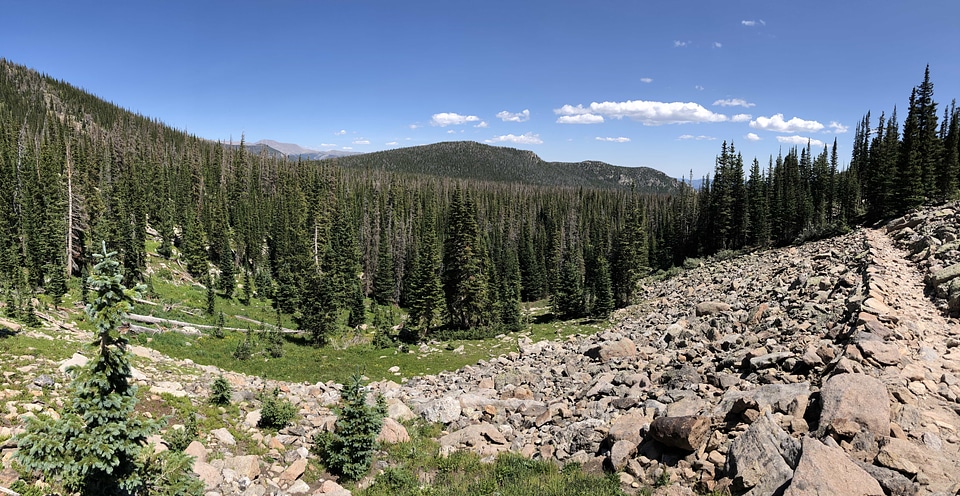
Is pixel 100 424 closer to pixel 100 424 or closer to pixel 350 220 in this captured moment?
pixel 100 424

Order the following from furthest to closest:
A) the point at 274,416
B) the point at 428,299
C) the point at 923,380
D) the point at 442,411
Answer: the point at 428,299 < the point at 442,411 < the point at 274,416 < the point at 923,380

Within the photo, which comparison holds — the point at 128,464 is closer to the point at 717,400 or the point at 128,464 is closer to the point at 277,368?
the point at 717,400

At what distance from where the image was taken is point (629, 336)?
30.7 m

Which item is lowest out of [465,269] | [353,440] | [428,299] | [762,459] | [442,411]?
[428,299]

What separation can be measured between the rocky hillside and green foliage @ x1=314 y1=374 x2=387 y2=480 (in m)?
0.74

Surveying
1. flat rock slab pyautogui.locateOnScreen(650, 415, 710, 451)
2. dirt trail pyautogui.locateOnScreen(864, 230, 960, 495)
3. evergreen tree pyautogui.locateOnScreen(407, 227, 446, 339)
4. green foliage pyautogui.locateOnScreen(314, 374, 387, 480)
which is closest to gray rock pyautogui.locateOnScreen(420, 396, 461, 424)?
green foliage pyautogui.locateOnScreen(314, 374, 387, 480)

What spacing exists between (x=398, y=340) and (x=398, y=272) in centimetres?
4058

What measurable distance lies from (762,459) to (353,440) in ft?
33.9

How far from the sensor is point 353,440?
1290cm

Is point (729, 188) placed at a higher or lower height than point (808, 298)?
higher

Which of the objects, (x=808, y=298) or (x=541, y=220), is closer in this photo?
(x=808, y=298)

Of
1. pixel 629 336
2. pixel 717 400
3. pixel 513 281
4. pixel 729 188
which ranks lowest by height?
pixel 513 281

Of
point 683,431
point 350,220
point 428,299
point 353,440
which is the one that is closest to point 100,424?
point 353,440

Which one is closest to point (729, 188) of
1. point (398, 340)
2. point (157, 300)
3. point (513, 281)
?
point (513, 281)
